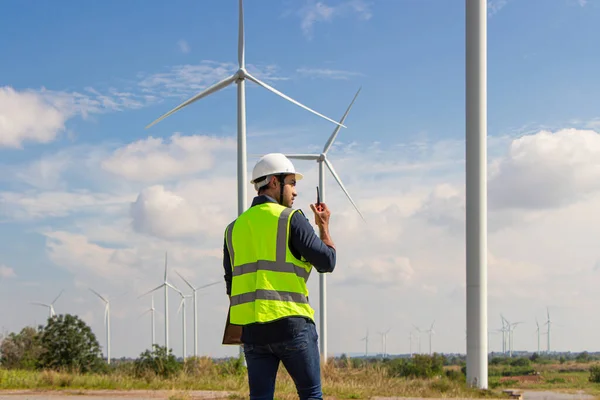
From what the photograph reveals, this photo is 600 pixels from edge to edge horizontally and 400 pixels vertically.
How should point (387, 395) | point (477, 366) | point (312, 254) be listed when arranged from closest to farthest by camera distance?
point (312, 254) < point (387, 395) < point (477, 366)

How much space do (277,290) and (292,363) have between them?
0.52 m

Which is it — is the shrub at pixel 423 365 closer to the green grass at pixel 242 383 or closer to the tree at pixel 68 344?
the green grass at pixel 242 383

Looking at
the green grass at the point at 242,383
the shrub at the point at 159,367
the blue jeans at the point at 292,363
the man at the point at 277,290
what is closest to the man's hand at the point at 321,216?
the man at the point at 277,290

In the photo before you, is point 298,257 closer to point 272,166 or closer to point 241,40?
point 272,166

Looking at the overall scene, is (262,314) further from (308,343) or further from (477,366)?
(477,366)

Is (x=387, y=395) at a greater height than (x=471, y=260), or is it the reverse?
(x=471, y=260)

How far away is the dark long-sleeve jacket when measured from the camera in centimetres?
509

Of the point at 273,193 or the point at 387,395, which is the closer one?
the point at 273,193

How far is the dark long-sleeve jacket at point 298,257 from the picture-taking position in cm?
509

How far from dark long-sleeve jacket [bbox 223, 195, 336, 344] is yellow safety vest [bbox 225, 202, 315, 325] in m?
0.04

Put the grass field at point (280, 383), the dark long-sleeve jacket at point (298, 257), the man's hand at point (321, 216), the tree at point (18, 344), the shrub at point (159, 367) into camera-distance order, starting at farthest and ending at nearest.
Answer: the tree at point (18, 344) → the shrub at point (159, 367) → the grass field at point (280, 383) → the man's hand at point (321, 216) → the dark long-sleeve jacket at point (298, 257)

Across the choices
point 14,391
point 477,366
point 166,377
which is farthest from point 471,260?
point 14,391

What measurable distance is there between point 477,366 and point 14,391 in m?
10.2

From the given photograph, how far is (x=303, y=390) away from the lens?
5.19 meters
